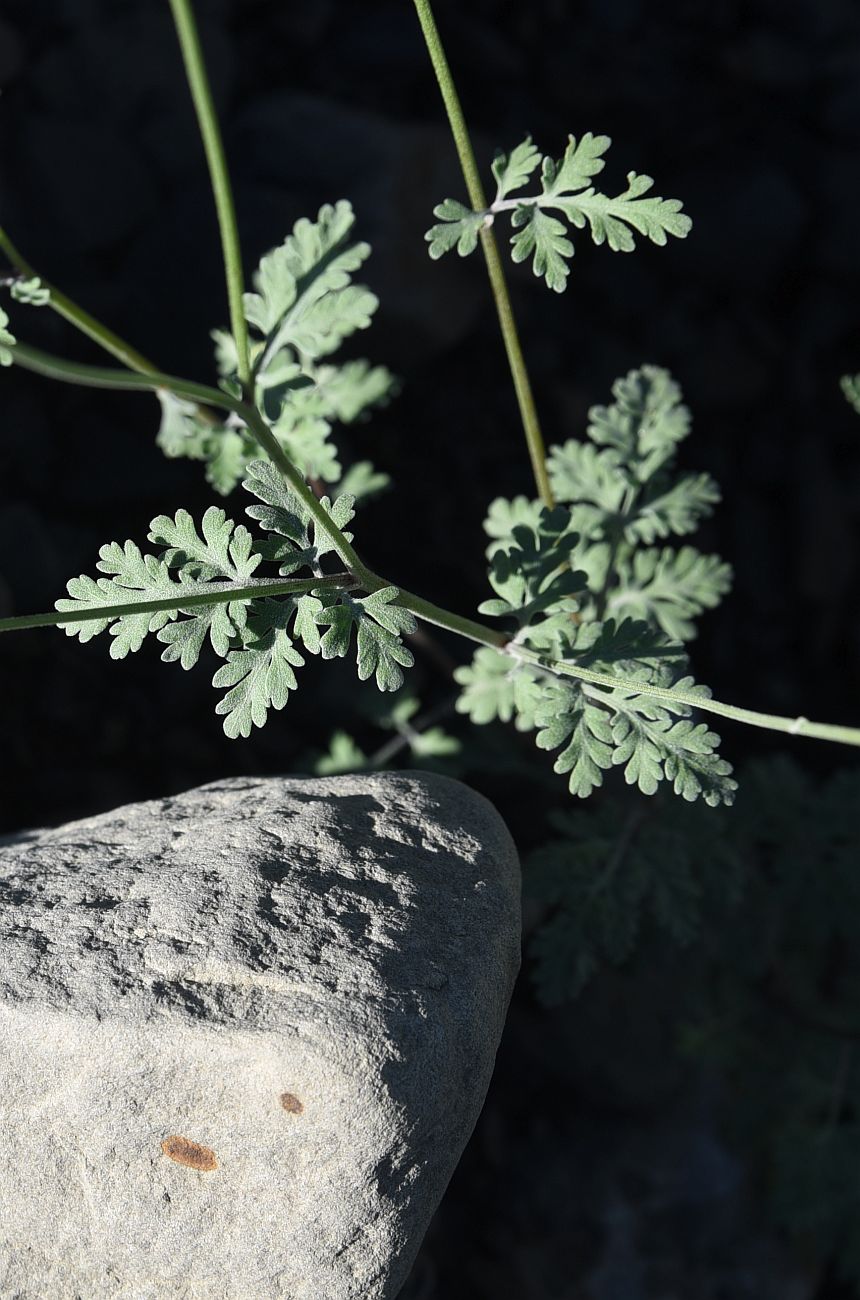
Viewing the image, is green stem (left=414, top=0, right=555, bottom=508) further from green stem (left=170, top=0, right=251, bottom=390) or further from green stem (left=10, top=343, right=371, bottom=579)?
green stem (left=10, top=343, right=371, bottom=579)

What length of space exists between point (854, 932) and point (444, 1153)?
1.80 m

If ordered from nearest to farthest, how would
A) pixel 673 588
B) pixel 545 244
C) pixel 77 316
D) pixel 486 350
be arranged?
1. pixel 545 244
2. pixel 77 316
3. pixel 673 588
4. pixel 486 350

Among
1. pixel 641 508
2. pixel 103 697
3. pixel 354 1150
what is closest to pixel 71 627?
pixel 354 1150

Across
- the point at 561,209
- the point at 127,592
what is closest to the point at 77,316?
the point at 127,592

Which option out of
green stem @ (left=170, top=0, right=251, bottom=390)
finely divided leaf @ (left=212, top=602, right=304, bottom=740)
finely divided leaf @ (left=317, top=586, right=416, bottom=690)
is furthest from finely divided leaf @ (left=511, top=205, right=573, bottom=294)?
finely divided leaf @ (left=212, top=602, right=304, bottom=740)

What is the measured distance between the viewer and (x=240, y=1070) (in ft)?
6.82

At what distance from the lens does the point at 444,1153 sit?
220 centimetres

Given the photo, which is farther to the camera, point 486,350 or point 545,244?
point 486,350

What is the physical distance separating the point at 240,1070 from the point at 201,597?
0.81m

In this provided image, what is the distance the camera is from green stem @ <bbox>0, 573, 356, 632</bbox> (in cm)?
205

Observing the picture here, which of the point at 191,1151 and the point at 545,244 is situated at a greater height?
the point at 545,244

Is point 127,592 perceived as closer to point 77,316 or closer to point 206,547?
point 206,547

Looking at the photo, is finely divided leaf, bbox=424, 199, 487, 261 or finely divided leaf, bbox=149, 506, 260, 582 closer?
finely divided leaf, bbox=149, 506, 260, 582

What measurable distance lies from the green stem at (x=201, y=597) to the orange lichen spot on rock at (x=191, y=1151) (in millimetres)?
915
